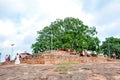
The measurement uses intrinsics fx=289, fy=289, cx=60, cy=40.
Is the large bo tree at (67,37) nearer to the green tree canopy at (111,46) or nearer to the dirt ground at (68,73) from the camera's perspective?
the green tree canopy at (111,46)

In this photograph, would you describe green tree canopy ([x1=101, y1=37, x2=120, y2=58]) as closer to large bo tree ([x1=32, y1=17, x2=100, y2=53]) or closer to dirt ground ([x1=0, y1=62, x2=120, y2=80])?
large bo tree ([x1=32, y1=17, x2=100, y2=53])

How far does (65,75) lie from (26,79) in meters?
1.99

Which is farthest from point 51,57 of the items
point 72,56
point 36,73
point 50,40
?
point 50,40

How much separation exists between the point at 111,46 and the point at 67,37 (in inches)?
822

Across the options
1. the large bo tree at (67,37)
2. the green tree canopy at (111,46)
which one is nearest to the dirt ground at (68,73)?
the large bo tree at (67,37)

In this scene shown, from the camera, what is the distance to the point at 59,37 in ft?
178

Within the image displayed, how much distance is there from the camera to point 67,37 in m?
53.1

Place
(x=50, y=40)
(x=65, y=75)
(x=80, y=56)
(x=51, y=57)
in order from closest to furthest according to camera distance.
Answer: (x=65, y=75)
(x=51, y=57)
(x=80, y=56)
(x=50, y=40)

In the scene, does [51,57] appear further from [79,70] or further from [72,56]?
[79,70]

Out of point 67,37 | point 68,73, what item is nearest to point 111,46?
point 67,37

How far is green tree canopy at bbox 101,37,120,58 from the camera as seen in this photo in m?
69.8

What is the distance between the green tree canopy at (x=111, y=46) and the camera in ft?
229

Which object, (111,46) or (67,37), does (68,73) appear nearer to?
(67,37)

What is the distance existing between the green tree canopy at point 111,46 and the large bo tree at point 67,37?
46.1ft
